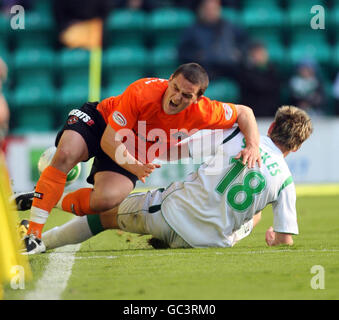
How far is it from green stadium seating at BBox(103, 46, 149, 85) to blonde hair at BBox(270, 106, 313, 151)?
9254 millimetres

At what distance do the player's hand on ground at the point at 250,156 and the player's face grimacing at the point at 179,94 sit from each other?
51cm

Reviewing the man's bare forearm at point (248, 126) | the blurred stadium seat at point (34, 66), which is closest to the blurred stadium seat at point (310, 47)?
the blurred stadium seat at point (34, 66)

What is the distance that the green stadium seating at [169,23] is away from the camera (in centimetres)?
1377

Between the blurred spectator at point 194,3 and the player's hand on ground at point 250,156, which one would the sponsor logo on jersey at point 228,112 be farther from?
the blurred spectator at point 194,3

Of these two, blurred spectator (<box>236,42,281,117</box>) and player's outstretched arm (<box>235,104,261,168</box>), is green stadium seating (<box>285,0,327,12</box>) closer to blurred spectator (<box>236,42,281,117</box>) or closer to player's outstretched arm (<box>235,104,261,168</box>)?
blurred spectator (<box>236,42,281,117</box>)

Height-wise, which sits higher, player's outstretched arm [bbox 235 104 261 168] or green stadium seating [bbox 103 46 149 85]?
green stadium seating [bbox 103 46 149 85]

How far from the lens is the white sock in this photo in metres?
4.78

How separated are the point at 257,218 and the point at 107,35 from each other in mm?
9657

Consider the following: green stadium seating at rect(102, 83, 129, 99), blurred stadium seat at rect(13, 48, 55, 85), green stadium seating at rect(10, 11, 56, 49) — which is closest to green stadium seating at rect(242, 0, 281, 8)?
green stadium seating at rect(102, 83, 129, 99)

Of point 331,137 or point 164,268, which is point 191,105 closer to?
point 164,268

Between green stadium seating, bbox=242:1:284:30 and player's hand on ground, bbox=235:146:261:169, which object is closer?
player's hand on ground, bbox=235:146:261:169

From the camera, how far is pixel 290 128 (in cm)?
457

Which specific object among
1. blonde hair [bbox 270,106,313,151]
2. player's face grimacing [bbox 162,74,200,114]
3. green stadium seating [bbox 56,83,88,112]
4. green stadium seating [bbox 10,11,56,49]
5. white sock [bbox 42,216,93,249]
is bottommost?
white sock [bbox 42,216,93,249]

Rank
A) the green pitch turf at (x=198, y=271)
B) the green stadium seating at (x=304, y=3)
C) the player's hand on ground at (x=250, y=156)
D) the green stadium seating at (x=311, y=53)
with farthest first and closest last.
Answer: the green stadium seating at (x=304, y=3) → the green stadium seating at (x=311, y=53) → the player's hand on ground at (x=250, y=156) → the green pitch turf at (x=198, y=271)
